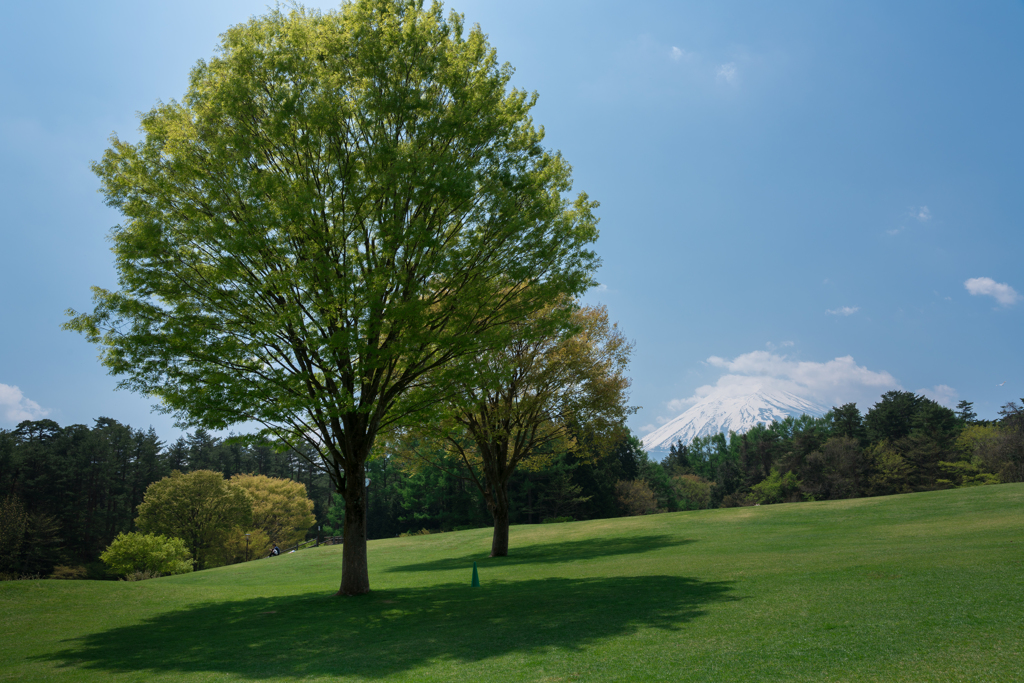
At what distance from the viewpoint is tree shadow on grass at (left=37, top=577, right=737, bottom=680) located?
7.86 metres

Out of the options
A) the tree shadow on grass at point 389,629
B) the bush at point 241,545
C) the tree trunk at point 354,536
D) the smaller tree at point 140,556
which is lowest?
the bush at point 241,545

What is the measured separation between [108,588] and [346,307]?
13.3m

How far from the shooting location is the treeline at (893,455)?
165 ft

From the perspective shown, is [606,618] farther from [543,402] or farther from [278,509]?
[278,509]

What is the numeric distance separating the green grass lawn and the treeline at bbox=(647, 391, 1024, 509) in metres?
39.5

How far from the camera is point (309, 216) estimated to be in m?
11.2

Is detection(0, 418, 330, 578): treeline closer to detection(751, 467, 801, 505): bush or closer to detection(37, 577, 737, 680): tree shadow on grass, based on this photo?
detection(37, 577, 737, 680): tree shadow on grass

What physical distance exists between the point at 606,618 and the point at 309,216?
30.2ft

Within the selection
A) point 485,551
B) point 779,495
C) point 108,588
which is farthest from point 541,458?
point 779,495

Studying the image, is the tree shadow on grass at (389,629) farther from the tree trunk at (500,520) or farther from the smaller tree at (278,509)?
the smaller tree at (278,509)

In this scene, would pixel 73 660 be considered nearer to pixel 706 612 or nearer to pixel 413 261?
pixel 413 261

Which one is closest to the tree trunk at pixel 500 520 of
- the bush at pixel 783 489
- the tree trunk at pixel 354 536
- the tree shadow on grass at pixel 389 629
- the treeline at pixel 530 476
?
the tree shadow on grass at pixel 389 629

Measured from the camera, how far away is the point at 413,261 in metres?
12.5

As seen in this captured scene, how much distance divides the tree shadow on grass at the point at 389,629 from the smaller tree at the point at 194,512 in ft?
140
